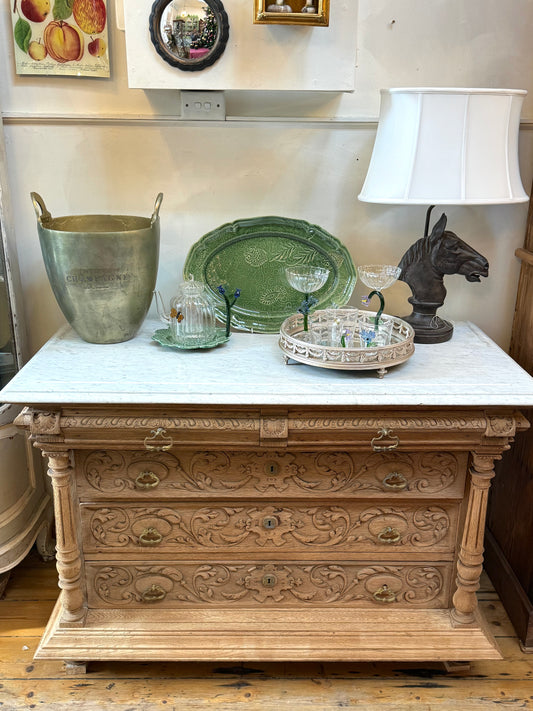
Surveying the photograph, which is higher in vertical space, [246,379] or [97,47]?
[97,47]

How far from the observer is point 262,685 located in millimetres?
1834

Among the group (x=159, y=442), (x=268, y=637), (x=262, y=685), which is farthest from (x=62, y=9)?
(x=262, y=685)

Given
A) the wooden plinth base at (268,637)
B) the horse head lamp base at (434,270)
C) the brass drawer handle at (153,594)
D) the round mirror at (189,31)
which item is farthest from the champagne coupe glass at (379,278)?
the brass drawer handle at (153,594)

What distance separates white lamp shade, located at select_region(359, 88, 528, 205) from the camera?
164cm

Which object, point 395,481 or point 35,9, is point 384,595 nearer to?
point 395,481

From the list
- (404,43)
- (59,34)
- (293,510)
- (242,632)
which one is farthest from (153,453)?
(404,43)

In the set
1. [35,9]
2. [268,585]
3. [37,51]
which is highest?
[35,9]

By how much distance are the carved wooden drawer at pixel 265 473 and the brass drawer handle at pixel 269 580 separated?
261 mm

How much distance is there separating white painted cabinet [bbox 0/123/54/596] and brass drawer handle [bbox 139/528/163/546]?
22.8 inches

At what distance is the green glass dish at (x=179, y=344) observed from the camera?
5.99 ft

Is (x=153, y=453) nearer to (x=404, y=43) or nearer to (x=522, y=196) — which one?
(x=522, y=196)

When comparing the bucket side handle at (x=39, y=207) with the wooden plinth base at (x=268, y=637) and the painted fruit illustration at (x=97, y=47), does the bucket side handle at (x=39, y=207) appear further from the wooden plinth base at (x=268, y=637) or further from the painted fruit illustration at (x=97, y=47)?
the wooden plinth base at (x=268, y=637)

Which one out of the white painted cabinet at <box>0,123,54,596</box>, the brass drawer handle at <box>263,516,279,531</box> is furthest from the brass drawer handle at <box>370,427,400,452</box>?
the white painted cabinet at <box>0,123,54,596</box>

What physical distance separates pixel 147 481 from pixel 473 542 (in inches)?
35.2
